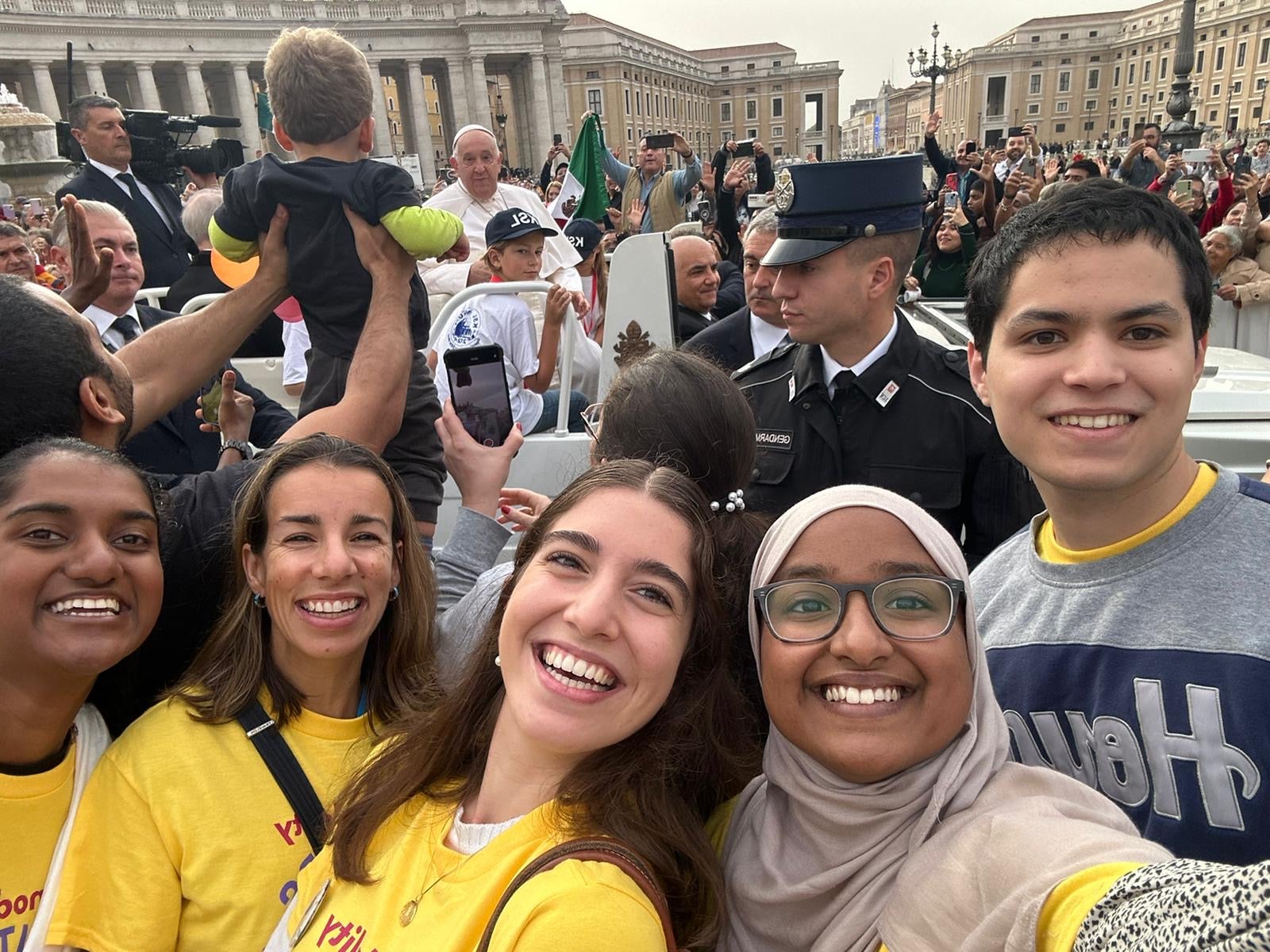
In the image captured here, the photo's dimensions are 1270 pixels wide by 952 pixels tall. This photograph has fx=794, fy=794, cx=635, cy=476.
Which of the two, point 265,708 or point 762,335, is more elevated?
point 762,335

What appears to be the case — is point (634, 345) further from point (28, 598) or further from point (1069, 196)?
point (28, 598)

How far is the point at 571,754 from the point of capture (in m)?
1.45

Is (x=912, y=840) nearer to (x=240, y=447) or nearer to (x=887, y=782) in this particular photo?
(x=887, y=782)

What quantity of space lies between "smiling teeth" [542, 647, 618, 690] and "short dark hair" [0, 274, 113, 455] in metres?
1.19

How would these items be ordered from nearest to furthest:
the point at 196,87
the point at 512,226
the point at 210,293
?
the point at 512,226, the point at 210,293, the point at 196,87

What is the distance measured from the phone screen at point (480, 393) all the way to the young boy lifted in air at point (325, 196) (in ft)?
1.30

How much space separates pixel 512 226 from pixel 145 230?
363 centimetres

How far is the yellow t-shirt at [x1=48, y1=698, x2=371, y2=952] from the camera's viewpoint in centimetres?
152

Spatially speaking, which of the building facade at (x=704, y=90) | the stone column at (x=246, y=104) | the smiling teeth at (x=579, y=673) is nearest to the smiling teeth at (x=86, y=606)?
the smiling teeth at (x=579, y=673)

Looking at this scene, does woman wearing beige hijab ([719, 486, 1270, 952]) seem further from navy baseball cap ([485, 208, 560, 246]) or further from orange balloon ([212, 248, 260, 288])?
orange balloon ([212, 248, 260, 288])

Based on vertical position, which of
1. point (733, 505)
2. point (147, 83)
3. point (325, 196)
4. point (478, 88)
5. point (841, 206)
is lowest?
point (733, 505)

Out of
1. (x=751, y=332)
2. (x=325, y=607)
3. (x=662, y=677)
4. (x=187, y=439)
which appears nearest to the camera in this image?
(x=662, y=677)

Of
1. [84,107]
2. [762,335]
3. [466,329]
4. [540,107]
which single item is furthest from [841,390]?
[540,107]

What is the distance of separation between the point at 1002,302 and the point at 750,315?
3.03m
